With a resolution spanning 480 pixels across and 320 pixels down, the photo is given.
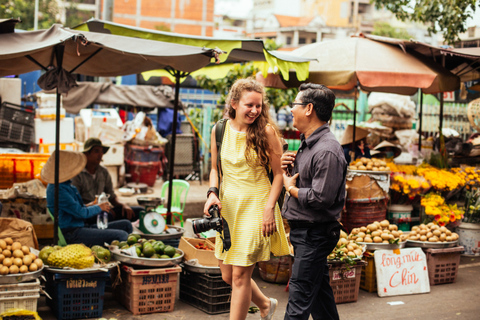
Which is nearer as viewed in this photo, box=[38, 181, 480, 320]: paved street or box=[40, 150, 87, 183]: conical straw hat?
box=[38, 181, 480, 320]: paved street

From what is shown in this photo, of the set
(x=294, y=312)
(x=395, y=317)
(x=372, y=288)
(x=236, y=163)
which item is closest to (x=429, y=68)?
(x=372, y=288)

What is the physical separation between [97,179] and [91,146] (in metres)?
0.52

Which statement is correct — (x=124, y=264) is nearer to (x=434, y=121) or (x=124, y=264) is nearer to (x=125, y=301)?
(x=125, y=301)

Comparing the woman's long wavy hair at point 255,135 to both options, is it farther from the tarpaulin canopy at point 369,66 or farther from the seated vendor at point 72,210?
the tarpaulin canopy at point 369,66

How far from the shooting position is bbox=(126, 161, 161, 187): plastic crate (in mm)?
12680

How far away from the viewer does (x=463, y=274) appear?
699 cm

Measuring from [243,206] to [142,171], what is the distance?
359 inches

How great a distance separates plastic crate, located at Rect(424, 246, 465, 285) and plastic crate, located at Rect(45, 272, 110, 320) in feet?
12.9

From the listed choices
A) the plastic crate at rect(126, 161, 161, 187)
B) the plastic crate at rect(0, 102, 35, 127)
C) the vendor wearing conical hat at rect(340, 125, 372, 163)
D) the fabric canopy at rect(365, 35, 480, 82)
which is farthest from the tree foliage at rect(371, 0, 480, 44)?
the plastic crate at rect(0, 102, 35, 127)

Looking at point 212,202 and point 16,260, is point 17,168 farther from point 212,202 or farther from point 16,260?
point 212,202

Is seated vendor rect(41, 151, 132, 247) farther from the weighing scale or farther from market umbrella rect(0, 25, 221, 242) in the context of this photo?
the weighing scale

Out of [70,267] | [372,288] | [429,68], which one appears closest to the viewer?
[70,267]

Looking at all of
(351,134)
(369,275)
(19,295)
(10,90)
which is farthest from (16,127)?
(369,275)

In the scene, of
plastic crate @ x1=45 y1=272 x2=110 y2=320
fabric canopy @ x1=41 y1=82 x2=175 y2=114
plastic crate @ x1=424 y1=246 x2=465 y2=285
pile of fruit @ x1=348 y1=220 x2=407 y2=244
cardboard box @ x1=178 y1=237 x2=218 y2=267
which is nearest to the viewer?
plastic crate @ x1=45 y1=272 x2=110 y2=320
